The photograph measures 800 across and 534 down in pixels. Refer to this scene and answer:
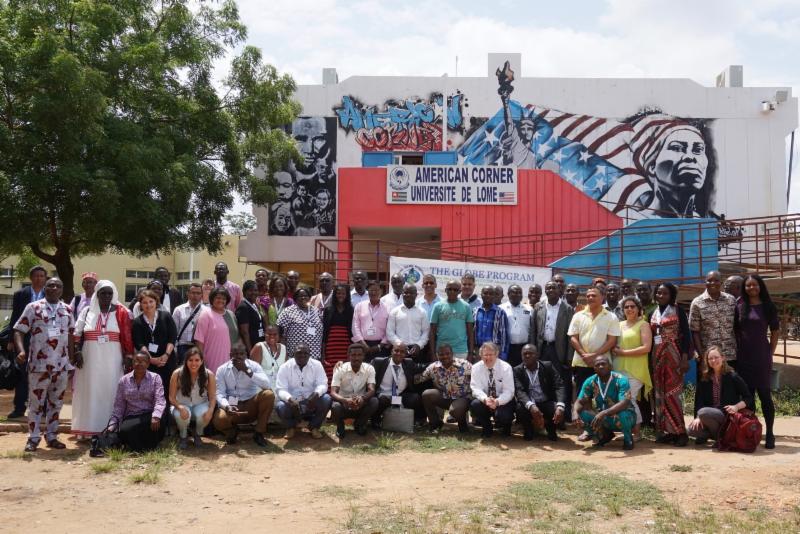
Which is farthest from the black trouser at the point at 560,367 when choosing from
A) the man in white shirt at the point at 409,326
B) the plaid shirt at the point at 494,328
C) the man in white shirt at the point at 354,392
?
the man in white shirt at the point at 354,392

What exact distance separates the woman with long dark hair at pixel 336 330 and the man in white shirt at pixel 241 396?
3.83ft

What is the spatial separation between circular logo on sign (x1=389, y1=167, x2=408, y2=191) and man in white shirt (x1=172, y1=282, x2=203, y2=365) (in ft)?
33.7

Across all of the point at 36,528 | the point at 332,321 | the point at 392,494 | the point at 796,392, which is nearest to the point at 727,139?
the point at 796,392

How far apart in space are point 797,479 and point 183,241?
12.6 metres

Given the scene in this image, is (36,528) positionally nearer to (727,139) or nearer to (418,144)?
(418,144)

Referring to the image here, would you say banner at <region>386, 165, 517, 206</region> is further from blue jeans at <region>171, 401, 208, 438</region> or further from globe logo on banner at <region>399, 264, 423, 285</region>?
blue jeans at <region>171, 401, 208, 438</region>

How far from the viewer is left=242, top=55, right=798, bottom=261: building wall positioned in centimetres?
2314

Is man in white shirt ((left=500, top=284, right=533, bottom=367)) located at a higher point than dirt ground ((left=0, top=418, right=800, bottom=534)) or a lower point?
higher

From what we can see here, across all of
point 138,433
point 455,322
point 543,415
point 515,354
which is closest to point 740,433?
point 543,415

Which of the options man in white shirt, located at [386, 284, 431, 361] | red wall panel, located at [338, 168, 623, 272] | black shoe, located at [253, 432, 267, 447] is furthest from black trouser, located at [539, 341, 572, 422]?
red wall panel, located at [338, 168, 623, 272]

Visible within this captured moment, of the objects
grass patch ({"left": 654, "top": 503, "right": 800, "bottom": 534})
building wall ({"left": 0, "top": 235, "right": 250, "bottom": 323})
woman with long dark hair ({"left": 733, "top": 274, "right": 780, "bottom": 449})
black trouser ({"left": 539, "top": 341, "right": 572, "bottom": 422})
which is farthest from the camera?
building wall ({"left": 0, "top": 235, "right": 250, "bottom": 323})

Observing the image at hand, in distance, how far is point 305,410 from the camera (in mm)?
8539

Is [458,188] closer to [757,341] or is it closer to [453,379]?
[453,379]

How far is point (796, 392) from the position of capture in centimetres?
1398
